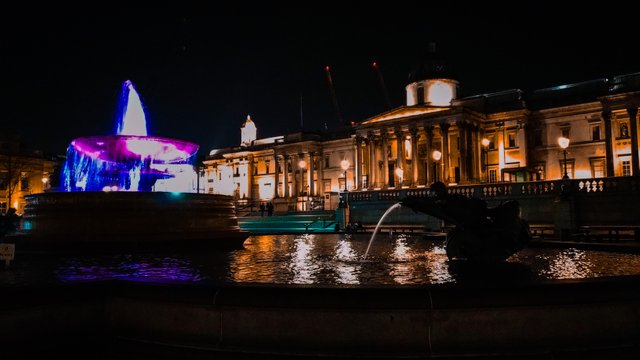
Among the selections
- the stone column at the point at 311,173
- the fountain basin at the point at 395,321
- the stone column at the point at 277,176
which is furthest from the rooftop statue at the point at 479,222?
the stone column at the point at 277,176

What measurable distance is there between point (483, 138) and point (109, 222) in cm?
4870

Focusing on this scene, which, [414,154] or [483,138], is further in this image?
[414,154]

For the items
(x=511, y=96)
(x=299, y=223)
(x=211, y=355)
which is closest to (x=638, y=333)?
(x=211, y=355)

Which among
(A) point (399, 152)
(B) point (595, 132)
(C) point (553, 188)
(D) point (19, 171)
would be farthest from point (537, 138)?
(D) point (19, 171)

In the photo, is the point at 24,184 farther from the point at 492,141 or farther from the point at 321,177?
the point at 492,141

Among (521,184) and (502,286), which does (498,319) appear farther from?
(521,184)

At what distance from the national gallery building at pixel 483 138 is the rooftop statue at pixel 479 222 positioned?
105 feet

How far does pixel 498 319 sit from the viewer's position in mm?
4172

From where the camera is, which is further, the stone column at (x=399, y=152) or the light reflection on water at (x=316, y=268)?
the stone column at (x=399, y=152)

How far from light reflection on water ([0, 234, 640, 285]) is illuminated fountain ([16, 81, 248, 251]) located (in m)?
0.59

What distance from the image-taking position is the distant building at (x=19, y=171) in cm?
6769

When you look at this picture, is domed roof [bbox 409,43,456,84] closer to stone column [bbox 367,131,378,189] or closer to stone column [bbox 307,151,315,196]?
stone column [bbox 367,131,378,189]

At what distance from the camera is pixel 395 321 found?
162 inches

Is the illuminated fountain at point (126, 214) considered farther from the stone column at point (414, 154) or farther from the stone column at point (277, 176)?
the stone column at point (277, 176)
